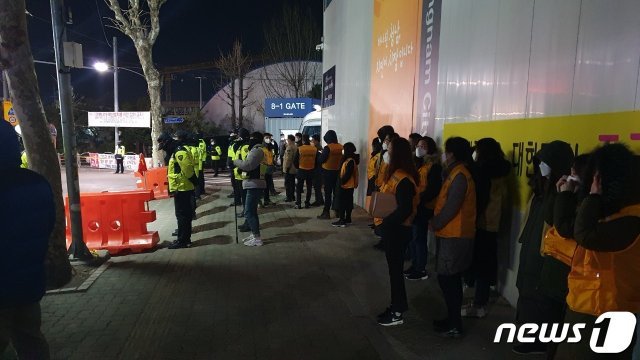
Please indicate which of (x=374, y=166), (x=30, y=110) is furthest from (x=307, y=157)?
(x=30, y=110)

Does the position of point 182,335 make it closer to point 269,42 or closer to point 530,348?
point 530,348

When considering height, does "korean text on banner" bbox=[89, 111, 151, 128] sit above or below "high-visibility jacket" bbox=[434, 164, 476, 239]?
above

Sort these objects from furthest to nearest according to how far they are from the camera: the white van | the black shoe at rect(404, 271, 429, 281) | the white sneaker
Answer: the white van, the white sneaker, the black shoe at rect(404, 271, 429, 281)

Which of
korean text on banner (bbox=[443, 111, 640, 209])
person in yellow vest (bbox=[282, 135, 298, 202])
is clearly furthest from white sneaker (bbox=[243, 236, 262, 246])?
person in yellow vest (bbox=[282, 135, 298, 202])

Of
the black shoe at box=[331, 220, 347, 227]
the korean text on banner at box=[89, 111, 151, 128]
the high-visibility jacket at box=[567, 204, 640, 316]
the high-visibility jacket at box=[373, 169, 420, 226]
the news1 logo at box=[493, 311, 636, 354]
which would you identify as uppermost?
the korean text on banner at box=[89, 111, 151, 128]

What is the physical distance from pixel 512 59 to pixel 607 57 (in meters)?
1.51

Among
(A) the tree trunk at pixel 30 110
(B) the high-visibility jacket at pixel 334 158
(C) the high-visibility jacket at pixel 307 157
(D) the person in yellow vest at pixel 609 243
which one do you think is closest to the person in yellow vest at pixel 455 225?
(D) the person in yellow vest at pixel 609 243

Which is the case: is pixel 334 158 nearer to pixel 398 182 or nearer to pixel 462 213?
pixel 398 182

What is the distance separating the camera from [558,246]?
2.98m

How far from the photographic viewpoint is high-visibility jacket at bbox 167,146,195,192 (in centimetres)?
750

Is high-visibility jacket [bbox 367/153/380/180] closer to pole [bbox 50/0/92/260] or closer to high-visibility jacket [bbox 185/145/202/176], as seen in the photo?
high-visibility jacket [bbox 185/145/202/176]

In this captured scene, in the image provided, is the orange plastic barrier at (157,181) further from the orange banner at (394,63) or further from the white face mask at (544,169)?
the white face mask at (544,169)

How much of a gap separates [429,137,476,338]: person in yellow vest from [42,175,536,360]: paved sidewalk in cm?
47

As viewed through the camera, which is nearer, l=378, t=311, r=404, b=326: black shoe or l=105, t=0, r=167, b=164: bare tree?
l=378, t=311, r=404, b=326: black shoe
